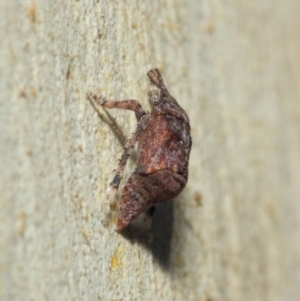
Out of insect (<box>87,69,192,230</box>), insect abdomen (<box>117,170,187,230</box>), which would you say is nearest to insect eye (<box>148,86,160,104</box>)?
insect (<box>87,69,192,230</box>)

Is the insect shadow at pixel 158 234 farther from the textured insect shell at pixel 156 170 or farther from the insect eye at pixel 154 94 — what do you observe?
the insect eye at pixel 154 94

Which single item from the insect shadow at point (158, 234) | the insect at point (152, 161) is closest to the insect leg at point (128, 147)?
the insect at point (152, 161)

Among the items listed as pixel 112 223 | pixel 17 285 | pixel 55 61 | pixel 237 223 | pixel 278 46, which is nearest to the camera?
pixel 17 285

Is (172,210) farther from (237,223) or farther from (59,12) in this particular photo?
(59,12)

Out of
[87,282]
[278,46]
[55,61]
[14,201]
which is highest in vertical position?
[278,46]

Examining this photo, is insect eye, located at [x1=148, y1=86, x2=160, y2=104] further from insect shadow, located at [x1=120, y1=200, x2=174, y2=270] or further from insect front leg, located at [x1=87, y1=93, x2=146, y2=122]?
insect shadow, located at [x1=120, y1=200, x2=174, y2=270]

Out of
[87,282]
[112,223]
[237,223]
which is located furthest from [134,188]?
[237,223]

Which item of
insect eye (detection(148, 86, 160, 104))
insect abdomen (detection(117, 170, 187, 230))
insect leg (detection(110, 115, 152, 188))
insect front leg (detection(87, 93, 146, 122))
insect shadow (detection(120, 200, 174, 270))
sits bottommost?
insect shadow (detection(120, 200, 174, 270))
